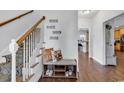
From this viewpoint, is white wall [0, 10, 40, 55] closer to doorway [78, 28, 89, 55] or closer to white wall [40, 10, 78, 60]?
white wall [40, 10, 78, 60]

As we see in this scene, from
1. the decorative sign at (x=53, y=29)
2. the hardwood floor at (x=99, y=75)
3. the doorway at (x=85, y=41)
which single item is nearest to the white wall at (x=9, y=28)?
the decorative sign at (x=53, y=29)

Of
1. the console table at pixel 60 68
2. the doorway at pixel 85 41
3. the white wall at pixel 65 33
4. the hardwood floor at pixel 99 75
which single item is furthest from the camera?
the doorway at pixel 85 41

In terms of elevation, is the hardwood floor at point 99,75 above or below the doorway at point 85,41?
below

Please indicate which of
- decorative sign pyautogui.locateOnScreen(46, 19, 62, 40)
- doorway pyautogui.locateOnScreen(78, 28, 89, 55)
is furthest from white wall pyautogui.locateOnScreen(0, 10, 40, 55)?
doorway pyautogui.locateOnScreen(78, 28, 89, 55)

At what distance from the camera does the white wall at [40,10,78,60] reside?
190 inches

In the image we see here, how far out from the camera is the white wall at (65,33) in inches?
190

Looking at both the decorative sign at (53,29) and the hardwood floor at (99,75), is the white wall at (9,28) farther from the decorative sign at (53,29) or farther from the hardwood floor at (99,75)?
the hardwood floor at (99,75)

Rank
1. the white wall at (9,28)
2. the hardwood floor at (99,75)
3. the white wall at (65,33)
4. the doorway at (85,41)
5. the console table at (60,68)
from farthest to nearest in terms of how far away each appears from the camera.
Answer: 1. the doorway at (85,41)
2. the white wall at (65,33)
3. the console table at (60,68)
4. the hardwood floor at (99,75)
5. the white wall at (9,28)

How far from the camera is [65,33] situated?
191 inches

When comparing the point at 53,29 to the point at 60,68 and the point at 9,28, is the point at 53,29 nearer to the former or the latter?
the point at 60,68
